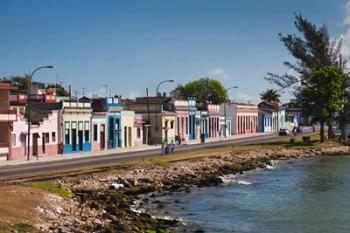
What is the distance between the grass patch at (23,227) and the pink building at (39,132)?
3978 cm

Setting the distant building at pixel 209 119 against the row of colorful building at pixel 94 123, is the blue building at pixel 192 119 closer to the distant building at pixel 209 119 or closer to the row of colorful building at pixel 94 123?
the row of colorful building at pixel 94 123

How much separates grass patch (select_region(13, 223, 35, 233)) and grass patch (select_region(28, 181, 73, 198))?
10.7 metres

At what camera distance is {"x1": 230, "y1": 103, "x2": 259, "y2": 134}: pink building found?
13750 centimetres

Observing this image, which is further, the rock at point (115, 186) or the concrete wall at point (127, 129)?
the concrete wall at point (127, 129)

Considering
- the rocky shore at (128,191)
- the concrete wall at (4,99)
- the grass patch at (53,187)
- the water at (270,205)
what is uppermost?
the concrete wall at (4,99)

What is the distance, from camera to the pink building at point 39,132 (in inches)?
2603

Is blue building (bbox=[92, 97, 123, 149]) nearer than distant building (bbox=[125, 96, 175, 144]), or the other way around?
blue building (bbox=[92, 97, 123, 149])

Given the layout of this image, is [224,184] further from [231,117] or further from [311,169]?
[231,117]

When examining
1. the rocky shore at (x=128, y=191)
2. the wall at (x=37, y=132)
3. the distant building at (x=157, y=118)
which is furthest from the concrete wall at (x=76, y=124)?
the distant building at (x=157, y=118)

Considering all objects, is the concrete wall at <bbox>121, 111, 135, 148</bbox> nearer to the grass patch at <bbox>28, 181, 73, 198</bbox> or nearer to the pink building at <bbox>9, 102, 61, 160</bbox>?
the pink building at <bbox>9, 102, 61, 160</bbox>

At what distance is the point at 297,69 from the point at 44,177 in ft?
233

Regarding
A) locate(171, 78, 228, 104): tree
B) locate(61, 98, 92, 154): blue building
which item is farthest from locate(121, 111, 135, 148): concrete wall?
locate(171, 78, 228, 104): tree

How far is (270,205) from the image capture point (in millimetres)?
43844

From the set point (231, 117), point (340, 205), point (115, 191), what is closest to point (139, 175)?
point (115, 191)
